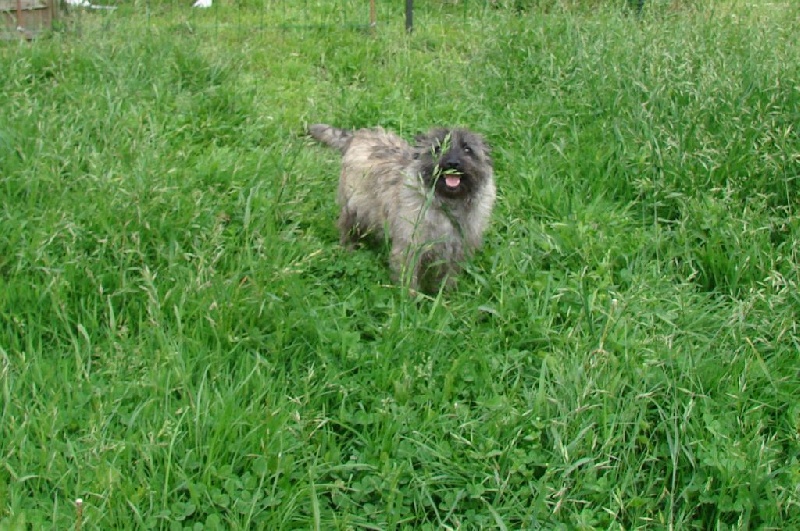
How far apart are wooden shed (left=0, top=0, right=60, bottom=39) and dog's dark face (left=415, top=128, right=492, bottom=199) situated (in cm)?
366

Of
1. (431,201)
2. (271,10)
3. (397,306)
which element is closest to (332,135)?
(431,201)

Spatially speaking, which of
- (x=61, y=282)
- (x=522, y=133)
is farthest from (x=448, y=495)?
(x=522, y=133)

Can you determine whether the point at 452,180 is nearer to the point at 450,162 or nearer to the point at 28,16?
the point at 450,162

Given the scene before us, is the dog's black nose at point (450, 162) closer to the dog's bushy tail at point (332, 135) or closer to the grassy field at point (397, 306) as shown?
the grassy field at point (397, 306)

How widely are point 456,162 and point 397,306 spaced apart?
0.84 m

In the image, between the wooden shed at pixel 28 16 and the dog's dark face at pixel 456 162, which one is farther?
the wooden shed at pixel 28 16

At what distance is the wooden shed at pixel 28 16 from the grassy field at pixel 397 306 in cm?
45

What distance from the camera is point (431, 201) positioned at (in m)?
4.09

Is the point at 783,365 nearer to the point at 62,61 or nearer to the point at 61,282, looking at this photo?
the point at 61,282

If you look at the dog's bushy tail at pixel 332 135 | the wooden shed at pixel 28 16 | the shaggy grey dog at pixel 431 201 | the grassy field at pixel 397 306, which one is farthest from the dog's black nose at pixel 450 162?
the wooden shed at pixel 28 16

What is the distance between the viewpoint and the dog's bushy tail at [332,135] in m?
5.10

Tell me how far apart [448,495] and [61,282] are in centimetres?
178

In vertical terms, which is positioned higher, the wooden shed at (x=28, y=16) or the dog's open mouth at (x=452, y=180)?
the wooden shed at (x=28, y=16)

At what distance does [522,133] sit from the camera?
531 centimetres
